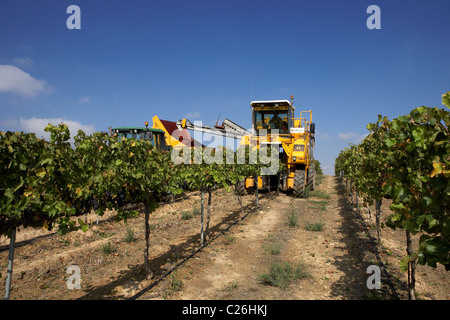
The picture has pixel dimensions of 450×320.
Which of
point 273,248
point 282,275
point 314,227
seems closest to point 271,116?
point 314,227

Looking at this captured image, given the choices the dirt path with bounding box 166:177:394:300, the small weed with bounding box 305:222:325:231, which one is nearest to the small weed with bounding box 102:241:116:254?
the dirt path with bounding box 166:177:394:300

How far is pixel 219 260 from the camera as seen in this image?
21.0 ft

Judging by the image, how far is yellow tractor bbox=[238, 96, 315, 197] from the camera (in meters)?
12.7

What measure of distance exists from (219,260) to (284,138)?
8299mm

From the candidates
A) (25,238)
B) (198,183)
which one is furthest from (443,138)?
(25,238)

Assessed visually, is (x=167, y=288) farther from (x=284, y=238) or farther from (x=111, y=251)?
(x=284, y=238)

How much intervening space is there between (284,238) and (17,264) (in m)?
6.98

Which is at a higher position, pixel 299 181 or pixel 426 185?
pixel 426 185

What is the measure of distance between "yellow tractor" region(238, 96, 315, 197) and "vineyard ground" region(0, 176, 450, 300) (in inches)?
Answer: 118

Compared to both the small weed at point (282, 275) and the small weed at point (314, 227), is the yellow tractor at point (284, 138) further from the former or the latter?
the small weed at point (282, 275)

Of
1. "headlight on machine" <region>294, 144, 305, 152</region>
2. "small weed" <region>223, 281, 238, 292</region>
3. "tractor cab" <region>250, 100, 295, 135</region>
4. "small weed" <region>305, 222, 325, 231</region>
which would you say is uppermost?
"tractor cab" <region>250, 100, 295, 135</region>

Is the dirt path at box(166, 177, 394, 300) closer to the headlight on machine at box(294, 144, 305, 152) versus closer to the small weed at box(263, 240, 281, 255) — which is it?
the small weed at box(263, 240, 281, 255)

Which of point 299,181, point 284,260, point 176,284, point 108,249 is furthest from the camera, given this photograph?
point 299,181

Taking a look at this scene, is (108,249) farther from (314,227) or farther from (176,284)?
(314,227)
